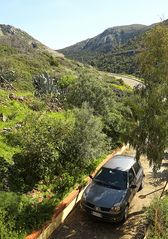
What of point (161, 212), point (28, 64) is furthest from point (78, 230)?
point (28, 64)

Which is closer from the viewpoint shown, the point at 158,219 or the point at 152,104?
the point at 158,219

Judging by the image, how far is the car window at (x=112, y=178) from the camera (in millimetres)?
13211

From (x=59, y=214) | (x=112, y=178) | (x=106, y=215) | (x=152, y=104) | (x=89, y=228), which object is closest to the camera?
(x=59, y=214)

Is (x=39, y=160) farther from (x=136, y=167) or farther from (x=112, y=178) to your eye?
(x=136, y=167)

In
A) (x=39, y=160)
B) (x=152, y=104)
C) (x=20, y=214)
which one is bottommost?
(x=20, y=214)

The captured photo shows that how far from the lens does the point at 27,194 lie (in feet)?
40.5

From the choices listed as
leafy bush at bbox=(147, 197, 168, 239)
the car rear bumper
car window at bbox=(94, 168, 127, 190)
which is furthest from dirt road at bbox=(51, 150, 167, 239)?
car window at bbox=(94, 168, 127, 190)

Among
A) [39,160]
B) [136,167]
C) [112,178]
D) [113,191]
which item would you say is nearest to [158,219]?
[113,191]

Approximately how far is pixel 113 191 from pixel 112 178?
820 millimetres

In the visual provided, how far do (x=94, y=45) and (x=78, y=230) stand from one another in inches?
7301

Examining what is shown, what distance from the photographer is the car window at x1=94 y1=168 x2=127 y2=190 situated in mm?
13211

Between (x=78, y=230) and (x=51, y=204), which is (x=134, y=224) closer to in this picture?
(x=78, y=230)

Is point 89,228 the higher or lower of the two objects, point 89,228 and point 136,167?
the lower

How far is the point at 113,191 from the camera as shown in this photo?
42.0ft
